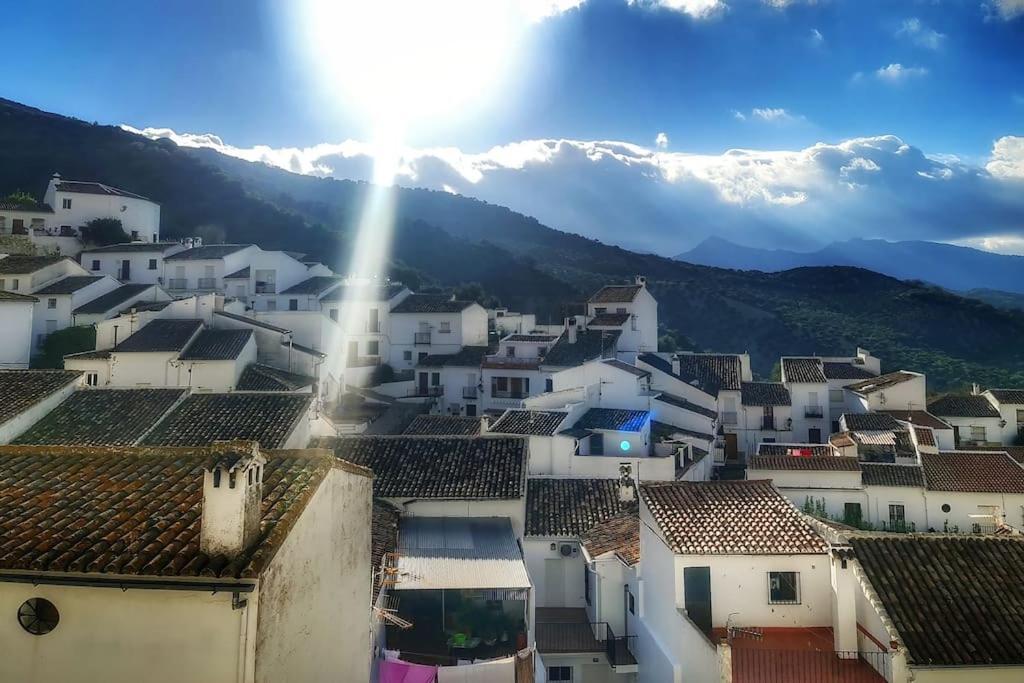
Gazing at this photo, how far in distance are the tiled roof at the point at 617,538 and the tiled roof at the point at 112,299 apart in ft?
106

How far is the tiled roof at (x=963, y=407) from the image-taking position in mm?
45188

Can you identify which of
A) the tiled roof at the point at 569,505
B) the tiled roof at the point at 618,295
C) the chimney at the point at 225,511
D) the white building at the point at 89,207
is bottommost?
the tiled roof at the point at 569,505

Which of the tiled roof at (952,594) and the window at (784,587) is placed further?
the window at (784,587)

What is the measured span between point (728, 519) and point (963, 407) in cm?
3982

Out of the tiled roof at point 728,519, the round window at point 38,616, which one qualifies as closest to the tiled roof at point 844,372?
the tiled roof at point 728,519

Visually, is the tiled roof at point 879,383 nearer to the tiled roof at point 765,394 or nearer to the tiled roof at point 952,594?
the tiled roof at point 765,394

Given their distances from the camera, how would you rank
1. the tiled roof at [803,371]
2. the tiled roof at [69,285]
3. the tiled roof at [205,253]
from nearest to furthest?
the tiled roof at [69,285] < the tiled roof at [803,371] < the tiled roof at [205,253]

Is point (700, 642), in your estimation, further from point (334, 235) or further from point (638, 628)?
point (334, 235)

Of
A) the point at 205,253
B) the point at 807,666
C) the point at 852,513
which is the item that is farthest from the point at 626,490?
the point at 205,253

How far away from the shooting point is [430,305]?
47.1 metres

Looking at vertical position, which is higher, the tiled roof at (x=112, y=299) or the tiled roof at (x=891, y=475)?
the tiled roof at (x=112, y=299)

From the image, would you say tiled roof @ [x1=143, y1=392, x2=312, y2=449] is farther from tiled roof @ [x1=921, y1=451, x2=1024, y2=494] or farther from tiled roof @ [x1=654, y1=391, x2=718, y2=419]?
tiled roof @ [x1=921, y1=451, x2=1024, y2=494]

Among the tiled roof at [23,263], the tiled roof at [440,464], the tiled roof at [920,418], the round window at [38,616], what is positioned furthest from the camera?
the tiled roof at [920,418]

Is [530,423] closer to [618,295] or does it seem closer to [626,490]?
[626,490]
